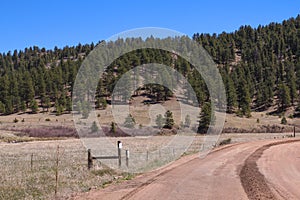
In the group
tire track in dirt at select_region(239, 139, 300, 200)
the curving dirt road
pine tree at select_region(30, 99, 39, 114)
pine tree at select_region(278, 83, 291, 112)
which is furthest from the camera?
pine tree at select_region(278, 83, 291, 112)

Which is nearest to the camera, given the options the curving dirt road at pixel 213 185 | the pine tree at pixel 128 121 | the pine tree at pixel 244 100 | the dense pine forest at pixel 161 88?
the curving dirt road at pixel 213 185

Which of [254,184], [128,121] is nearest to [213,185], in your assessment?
[254,184]

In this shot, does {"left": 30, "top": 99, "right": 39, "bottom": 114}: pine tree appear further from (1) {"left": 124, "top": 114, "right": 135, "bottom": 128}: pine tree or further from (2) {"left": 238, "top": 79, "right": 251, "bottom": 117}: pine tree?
(1) {"left": 124, "top": 114, "right": 135, "bottom": 128}: pine tree

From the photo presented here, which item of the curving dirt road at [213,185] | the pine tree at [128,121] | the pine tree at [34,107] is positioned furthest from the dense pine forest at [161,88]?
the curving dirt road at [213,185]

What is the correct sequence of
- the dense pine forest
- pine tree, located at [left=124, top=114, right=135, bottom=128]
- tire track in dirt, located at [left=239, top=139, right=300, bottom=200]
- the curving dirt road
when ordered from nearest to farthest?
tire track in dirt, located at [left=239, top=139, right=300, bottom=200]
the curving dirt road
pine tree, located at [left=124, top=114, right=135, bottom=128]
the dense pine forest

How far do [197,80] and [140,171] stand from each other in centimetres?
9885

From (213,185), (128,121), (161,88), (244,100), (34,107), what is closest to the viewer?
(213,185)

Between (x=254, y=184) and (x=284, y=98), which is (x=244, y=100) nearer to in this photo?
(x=284, y=98)

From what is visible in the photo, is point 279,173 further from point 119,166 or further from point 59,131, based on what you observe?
point 59,131

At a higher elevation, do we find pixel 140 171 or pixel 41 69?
pixel 41 69

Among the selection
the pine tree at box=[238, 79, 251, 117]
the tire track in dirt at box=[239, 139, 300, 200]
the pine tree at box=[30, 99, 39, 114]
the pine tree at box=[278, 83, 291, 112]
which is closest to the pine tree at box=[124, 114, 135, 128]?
the tire track in dirt at box=[239, 139, 300, 200]

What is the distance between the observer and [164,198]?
11.1 m

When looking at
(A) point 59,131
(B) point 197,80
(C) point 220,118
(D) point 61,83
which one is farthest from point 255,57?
(A) point 59,131

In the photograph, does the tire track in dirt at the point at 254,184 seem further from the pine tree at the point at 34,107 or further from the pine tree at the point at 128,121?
the pine tree at the point at 34,107
